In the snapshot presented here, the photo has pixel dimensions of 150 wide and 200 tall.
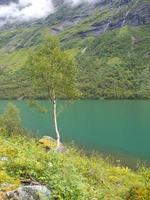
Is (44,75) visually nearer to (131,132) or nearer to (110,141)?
(110,141)

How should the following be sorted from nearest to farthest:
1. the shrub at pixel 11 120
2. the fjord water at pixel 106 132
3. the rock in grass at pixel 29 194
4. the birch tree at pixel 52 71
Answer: the rock in grass at pixel 29 194 < the birch tree at pixel 52 71 < the shrub at pixel 11 120 < the fjord water at pixel 106 132

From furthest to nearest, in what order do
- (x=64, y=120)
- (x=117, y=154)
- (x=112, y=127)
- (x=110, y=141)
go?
(x=64, y=120) → (x=112, y=127) → (x=110, y=141) → (x=117, y=154)

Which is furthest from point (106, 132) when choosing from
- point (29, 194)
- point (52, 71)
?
point (29, 194)

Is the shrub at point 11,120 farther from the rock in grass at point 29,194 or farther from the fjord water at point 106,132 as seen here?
the rock in grass at point 29,194

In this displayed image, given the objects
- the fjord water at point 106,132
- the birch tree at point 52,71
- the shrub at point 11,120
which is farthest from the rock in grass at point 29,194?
the shrub at point 11,120

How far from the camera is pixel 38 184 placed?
1459cm

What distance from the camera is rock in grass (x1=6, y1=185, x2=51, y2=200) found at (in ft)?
43.5

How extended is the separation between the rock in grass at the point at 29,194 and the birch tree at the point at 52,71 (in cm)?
3638

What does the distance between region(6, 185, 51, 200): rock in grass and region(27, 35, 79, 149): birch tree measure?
119 feet

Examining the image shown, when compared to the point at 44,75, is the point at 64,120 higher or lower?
lower

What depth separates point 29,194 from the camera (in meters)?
13.5

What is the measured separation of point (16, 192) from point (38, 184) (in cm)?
135

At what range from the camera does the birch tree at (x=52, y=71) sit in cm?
5081

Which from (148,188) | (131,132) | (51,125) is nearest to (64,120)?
(51,125)
